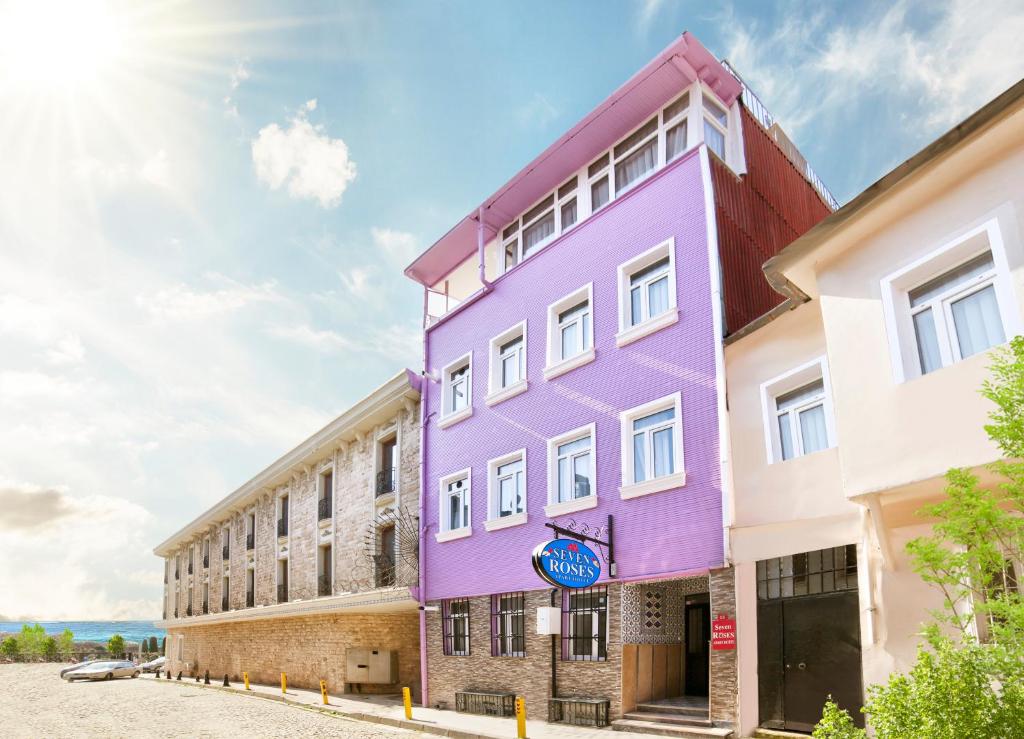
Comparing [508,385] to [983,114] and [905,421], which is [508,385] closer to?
[905,421]

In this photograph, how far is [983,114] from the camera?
7996 mm

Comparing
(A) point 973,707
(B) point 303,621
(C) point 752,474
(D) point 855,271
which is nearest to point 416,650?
(B) point 303,621

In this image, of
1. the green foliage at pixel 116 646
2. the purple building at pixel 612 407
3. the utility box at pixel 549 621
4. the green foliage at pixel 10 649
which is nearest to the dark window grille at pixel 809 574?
the purple building at pixel 612 407

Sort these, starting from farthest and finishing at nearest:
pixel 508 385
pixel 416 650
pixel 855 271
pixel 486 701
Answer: pixel 416 650 < pixel 508 385 < pixel 486 701 < pixel 855 271

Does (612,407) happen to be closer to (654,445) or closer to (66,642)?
(654,445)

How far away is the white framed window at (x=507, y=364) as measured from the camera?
17959 mm

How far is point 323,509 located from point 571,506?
14.6 meters

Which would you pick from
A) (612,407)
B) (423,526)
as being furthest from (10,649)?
(612,407)

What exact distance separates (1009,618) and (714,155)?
36.0 feet

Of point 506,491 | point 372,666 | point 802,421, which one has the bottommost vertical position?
point 372,666

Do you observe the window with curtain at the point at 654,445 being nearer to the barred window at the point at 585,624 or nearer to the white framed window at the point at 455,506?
the barred window at the point at 585,624

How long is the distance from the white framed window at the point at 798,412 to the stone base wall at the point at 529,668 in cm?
405

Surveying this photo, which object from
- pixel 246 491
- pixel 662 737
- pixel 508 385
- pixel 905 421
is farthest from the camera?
pixel 246 491

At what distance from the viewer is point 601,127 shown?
16.9 meters
